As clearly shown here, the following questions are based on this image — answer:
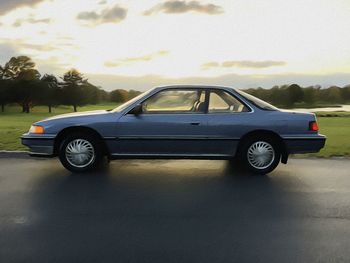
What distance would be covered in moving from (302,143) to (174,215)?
3.57 m

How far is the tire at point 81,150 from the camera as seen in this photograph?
27.3ft

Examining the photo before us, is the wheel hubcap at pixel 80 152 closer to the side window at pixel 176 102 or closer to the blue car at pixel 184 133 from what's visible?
the blue car at pixel 184 133

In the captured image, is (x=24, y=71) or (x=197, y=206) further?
(x=24, y=71)

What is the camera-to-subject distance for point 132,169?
8703 mm

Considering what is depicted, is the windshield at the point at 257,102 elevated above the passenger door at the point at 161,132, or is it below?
above

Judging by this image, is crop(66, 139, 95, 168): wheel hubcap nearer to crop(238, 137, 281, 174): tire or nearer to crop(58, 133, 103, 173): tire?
crop(58, 133, 103, 173): tire

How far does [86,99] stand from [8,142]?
75118mm

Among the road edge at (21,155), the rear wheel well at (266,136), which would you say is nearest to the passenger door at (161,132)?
Result: the rear wheel well at (266,136)

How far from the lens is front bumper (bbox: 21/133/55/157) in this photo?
329 inches

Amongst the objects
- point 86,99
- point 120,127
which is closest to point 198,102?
point 120,127

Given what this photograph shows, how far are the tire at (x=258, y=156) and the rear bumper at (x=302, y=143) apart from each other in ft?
0.79

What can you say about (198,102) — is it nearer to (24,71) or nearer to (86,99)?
(86,99)

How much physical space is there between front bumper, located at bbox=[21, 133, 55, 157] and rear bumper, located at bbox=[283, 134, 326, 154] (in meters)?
4.01

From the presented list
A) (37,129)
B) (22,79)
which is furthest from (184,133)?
(22,79)
